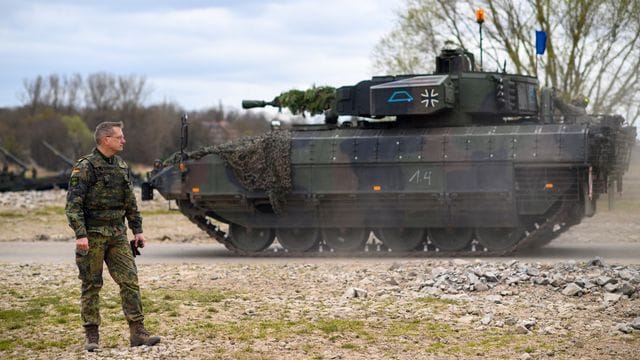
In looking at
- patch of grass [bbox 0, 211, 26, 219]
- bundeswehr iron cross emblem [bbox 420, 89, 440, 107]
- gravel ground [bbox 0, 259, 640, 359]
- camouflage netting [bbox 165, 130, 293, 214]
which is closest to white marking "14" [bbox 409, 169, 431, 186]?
bundeswehr iron cross emblem [bbox 420, 89, 440, 107]

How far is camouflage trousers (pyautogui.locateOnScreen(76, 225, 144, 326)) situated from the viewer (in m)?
10.4

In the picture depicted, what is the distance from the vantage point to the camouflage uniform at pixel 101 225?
408 inches

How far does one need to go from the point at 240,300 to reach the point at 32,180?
3458 centimetres

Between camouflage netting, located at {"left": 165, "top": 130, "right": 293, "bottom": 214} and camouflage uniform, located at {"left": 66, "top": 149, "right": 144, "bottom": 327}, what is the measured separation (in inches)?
404

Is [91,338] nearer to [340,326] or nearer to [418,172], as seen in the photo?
[340,326]

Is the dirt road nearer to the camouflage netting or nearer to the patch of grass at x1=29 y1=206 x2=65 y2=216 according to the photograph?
the camouflage netting

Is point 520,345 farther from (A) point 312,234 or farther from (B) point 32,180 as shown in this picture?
(B) point 32,180

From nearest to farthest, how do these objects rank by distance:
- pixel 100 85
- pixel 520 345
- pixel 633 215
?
pixel 520 345, pixel 633 215, pixel 100 85

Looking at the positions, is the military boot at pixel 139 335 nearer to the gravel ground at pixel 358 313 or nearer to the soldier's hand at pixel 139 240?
the gravel ground at pixel 358 313

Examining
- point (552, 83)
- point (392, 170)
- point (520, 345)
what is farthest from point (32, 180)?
point (520, 345)

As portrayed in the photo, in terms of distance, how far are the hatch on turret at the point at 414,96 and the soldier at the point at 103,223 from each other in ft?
34.4

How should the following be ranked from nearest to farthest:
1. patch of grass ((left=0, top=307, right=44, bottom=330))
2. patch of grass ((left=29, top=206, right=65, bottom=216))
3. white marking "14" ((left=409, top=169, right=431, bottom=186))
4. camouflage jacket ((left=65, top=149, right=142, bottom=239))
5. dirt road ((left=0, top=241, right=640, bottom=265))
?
camouflage jacket ((left=65, top=149, right=142, bottom=239))
patch of grass ((left=0, top=307, right=44, bottom=330))
dirt road ((left=0, top=241, right=640, bottom=265))
white marking "14" ((left=409, top=169, right=431, bottom=186))
patch of grass ((left=29, top=206, right=65, bottom=216))

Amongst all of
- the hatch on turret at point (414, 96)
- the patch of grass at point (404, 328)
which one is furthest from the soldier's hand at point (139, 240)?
the hatch on turret at point (414, 96)

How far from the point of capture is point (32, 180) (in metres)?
46.5
